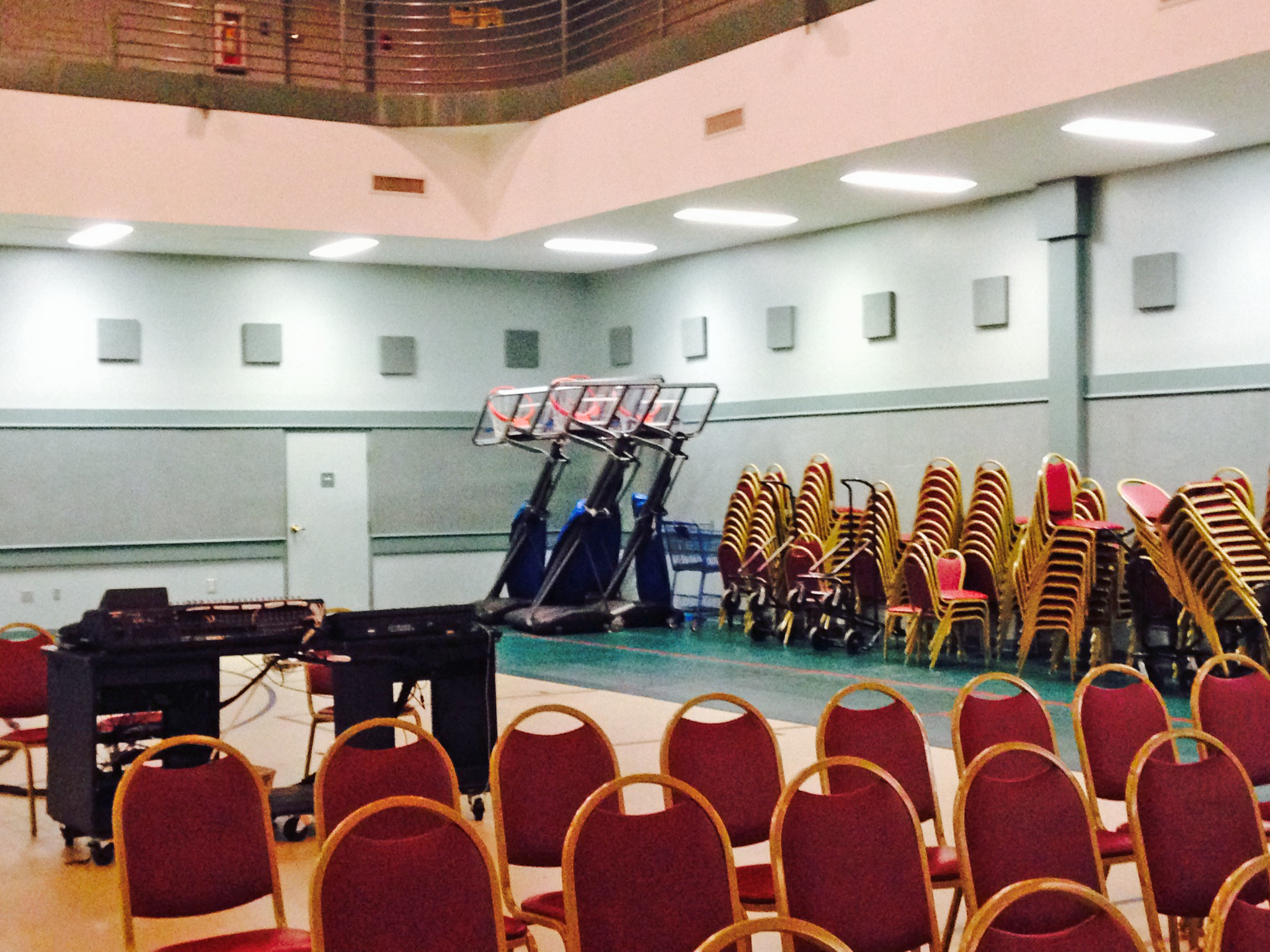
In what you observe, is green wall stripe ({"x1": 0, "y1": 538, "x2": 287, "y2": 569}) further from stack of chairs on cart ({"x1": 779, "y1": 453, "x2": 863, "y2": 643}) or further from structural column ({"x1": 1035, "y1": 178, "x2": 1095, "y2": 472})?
structural column ({"x1": 1035, "y1": 178, "x2": 1095, "y2": 472})

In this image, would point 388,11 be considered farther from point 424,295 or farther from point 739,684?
point 739,684

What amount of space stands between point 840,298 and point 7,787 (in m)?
8.49

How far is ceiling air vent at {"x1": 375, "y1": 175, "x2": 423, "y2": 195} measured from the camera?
12977 millimetres

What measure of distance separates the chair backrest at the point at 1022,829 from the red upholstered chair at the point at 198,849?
67.7 inches

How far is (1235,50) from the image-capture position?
758cm

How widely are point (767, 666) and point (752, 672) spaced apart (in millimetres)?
328

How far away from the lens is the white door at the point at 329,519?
15086 mm

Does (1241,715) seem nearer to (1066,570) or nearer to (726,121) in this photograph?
(1066,570)

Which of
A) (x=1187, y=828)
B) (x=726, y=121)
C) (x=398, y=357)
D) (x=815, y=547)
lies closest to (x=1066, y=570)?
(x=815, y=547)

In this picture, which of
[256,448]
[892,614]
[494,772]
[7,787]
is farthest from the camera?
[256,448]

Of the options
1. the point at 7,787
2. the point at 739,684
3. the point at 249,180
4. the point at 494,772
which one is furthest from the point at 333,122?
the point at 494,772

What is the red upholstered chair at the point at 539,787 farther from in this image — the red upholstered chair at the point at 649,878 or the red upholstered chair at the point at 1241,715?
the red upholstered chair at the point at 1241,715

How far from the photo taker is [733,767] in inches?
178

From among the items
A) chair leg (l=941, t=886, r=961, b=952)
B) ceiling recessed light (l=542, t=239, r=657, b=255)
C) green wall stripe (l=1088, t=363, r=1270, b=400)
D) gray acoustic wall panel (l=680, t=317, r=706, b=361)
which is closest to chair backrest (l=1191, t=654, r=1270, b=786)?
chair leg (l=941, t=886, r=961, b=952)
